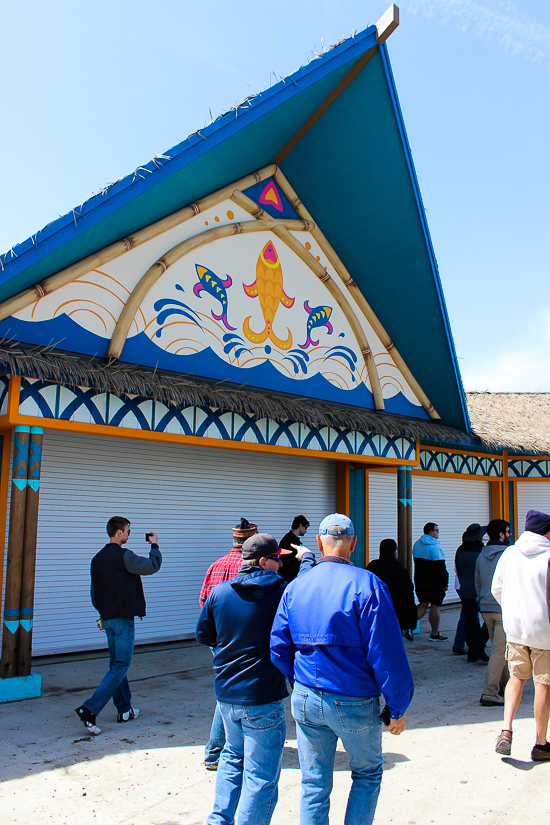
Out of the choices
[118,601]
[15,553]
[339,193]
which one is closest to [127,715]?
[118,601]

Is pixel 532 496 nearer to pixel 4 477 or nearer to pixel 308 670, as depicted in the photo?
pixel 4 477

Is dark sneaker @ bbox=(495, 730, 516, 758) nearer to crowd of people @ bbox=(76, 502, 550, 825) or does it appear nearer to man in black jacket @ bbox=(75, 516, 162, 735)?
crowd of people @ bbox=(76, 502, 550, 825)

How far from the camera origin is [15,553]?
5.64 meters

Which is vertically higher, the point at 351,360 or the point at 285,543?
the point at 351,360

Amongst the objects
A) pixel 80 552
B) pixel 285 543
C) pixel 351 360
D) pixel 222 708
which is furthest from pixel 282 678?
pixel 351 360

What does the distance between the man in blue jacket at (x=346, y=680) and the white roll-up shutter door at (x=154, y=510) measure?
16.3ft

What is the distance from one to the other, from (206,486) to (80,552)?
193cm

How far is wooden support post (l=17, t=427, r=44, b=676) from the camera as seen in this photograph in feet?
18.3

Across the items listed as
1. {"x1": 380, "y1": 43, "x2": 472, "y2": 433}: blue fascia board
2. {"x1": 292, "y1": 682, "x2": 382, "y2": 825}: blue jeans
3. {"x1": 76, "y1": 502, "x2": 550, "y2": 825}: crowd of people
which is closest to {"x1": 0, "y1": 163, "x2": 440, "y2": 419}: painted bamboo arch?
{"x1": 380, "y1": 43, "x2": 472, "y2": 433}: blue fascia board

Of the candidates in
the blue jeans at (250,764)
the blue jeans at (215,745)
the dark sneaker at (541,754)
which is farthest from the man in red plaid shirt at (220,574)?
the dark sneaker at (541,754)

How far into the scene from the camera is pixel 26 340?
5.89m

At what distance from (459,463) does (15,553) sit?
9.02 metres

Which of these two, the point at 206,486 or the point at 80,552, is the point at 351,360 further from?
the point at 80,552

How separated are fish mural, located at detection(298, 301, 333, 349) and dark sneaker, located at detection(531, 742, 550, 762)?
5369mm
